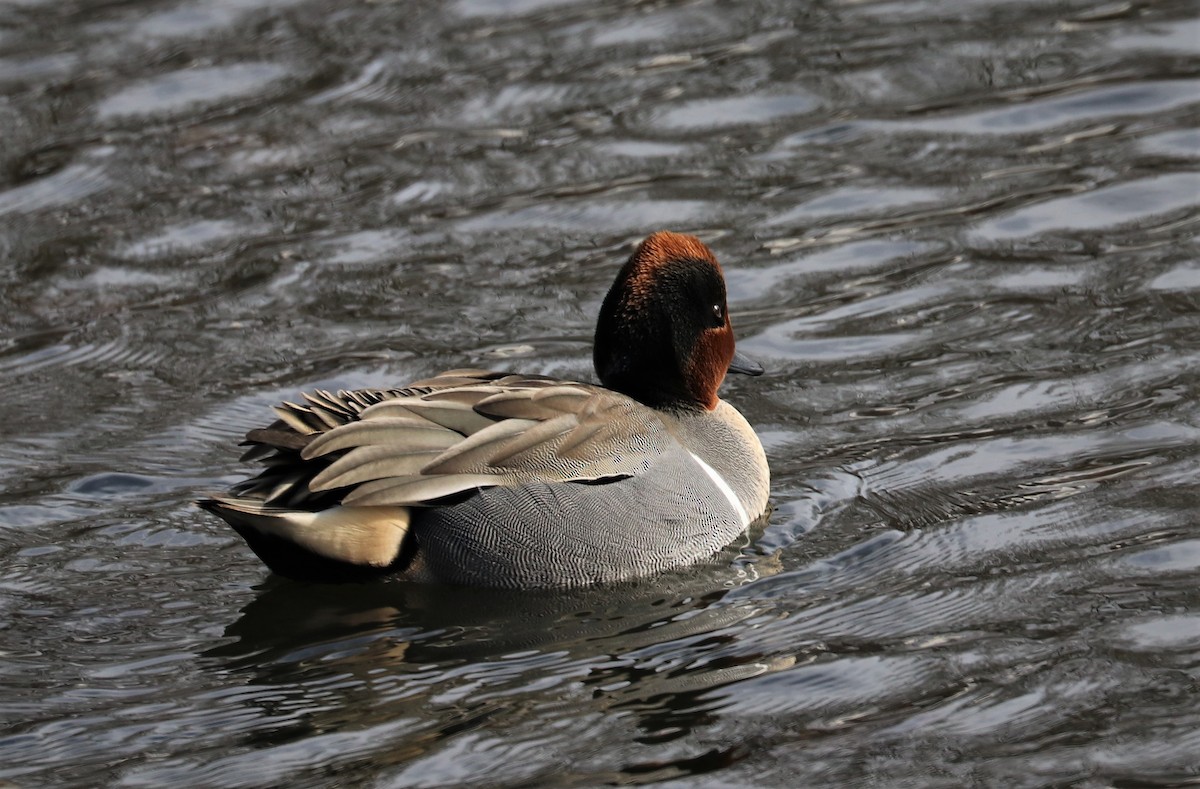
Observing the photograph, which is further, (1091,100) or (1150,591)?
(1091,100)

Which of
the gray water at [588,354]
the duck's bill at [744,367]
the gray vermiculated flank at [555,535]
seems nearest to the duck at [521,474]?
the gray vermiculated flank at [555,535]

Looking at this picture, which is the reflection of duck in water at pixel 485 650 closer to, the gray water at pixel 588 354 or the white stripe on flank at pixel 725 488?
the gray water at pixel 588 354

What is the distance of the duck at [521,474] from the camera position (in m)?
6.20

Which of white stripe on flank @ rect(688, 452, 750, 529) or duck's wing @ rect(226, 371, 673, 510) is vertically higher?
duck's wing @ rect(226, 371, 673, 510)

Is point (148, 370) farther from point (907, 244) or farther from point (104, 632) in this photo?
point (907, 244)

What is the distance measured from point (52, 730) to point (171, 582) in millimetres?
1133

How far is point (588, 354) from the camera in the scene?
8375 mm

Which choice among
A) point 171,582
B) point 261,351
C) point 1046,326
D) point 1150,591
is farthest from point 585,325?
point 1150,591

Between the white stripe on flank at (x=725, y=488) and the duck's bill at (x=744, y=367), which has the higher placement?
the duck's bill at (x=744, y=367)

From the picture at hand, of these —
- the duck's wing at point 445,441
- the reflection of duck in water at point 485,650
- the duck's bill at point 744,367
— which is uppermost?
the duck's wing at point 445,441

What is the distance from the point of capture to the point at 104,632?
19.7 feet

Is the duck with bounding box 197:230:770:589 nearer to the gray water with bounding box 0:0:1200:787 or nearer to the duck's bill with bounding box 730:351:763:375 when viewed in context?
the gray water with bounding box 0:0:1200:787

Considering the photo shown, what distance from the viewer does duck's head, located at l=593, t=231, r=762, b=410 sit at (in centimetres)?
691

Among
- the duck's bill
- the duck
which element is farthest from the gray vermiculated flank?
the duck's bill
